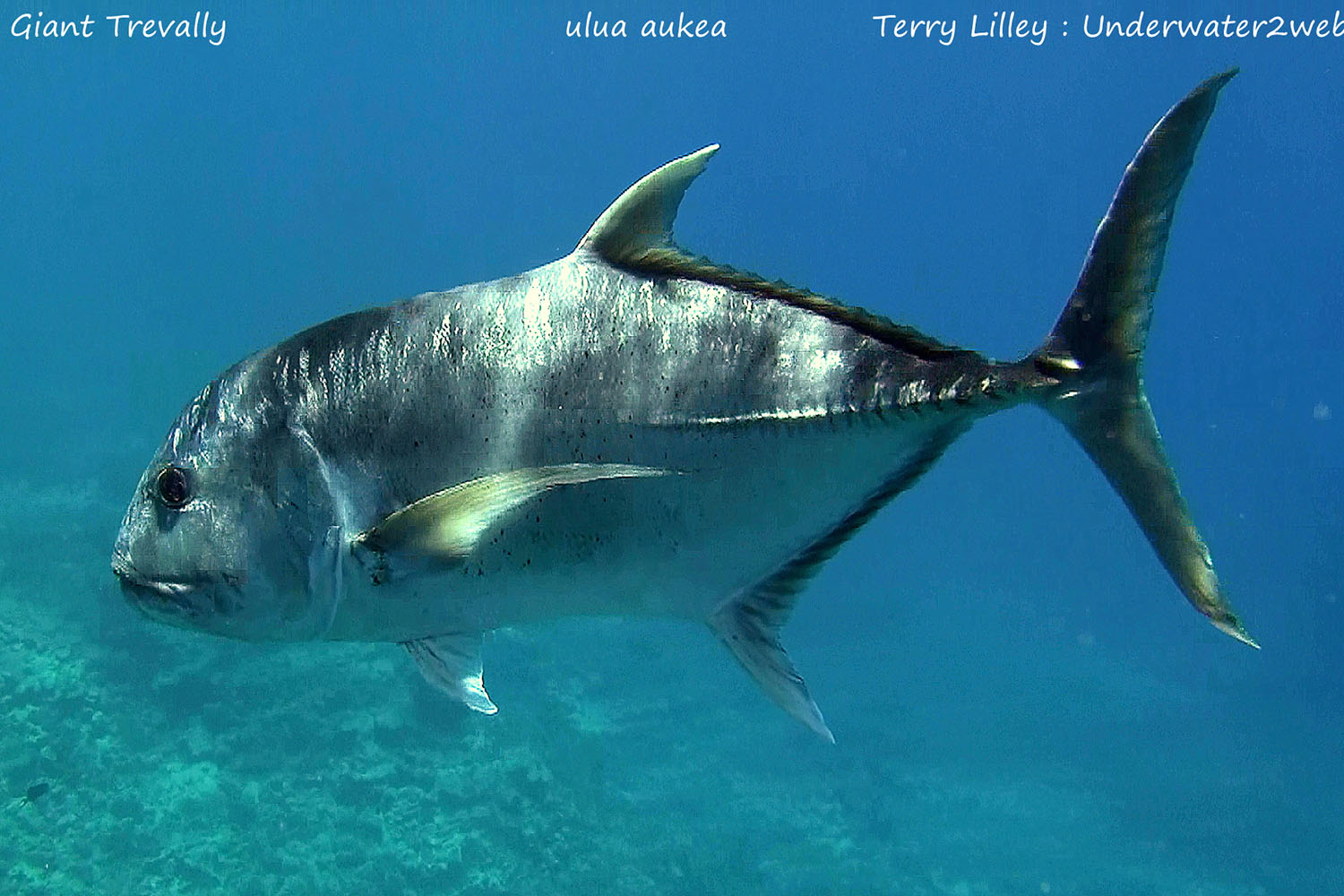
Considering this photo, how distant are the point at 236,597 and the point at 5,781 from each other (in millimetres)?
9910

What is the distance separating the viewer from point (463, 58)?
8888 cm

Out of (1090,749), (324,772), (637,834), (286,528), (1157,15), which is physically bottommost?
(1090,749)

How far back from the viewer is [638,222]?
1.88 meters

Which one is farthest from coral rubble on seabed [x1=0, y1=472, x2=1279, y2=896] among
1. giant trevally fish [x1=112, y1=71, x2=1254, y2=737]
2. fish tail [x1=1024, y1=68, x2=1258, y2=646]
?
fish tail [x1=1024, y1=68, x2=1258, y2=646]

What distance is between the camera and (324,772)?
403 inches

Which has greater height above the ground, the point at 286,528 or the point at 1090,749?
the point at 286,528

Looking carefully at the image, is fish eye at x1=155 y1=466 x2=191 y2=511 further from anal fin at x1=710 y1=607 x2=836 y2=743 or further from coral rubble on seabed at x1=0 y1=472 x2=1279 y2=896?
coral rubble on seabed at x1=0 y1=472 x2=1279 y2=896

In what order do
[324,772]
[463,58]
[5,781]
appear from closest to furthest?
1. [5,781]
2. [324,772]
3. [463,58]

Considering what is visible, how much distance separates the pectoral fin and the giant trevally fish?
Answer: 1 cm

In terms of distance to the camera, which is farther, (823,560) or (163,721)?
(163,721)

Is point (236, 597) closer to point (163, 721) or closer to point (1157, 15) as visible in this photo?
point (163, 721)

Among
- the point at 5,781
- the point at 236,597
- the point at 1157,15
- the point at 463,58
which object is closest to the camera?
the point at 236,597

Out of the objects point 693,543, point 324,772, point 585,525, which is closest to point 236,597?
point 585,525

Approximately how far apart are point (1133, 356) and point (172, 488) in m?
1.78
